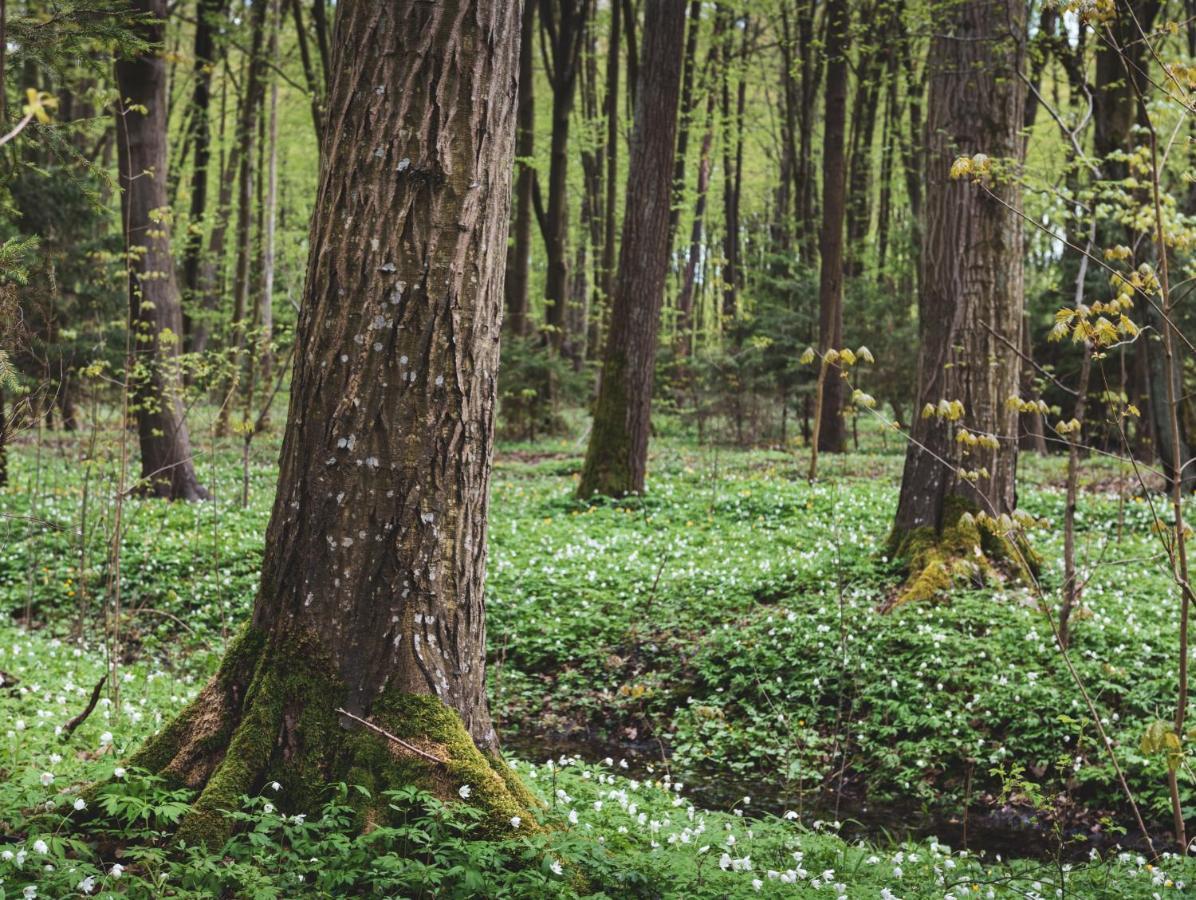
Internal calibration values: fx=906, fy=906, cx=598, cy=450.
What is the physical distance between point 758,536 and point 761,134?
2876cm

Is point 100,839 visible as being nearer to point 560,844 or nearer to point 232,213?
point 560,844

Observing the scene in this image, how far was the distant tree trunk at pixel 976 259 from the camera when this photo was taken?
325 inches

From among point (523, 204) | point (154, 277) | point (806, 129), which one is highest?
point (806, 129)

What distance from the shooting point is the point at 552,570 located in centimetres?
963

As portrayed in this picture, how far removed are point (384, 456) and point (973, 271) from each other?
6580 millimetres

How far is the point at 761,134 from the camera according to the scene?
35.8 m

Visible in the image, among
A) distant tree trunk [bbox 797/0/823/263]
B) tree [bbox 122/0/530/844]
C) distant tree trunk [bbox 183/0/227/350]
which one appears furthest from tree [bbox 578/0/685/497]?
distant tree trunk [bbox 797/0/823/263]

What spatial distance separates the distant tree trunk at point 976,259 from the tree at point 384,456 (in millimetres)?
5758

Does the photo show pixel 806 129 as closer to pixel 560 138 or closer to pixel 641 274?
pixel 560 138

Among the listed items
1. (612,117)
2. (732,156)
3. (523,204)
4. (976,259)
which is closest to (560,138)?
(523,204)

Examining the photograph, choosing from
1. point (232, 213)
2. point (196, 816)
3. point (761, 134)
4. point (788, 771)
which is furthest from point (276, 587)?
point (761, 134)

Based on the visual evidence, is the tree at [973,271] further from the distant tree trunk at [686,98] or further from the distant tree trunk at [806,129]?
the distant tree trunk at [806,129]

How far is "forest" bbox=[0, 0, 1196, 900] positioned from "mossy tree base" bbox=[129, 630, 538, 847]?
15mm

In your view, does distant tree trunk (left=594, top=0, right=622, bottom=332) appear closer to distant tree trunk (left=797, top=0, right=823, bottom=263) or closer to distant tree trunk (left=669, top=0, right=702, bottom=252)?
distant tree trunk (left=669, top=0, right=702, bottom=252)
